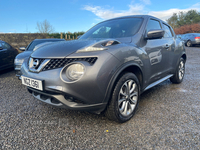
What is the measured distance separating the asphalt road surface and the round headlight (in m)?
0.76

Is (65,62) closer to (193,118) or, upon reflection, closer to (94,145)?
(94,145)

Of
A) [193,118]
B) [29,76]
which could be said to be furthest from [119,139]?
[29,76]

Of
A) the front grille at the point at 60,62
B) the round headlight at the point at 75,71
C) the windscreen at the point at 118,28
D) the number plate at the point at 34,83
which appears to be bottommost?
the number plate at the point at 34,83

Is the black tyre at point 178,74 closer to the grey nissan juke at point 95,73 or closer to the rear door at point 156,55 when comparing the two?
the rear door at point 156,55

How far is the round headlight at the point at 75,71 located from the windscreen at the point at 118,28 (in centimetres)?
121

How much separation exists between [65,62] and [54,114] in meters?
1.07

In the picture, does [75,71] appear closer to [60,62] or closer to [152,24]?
[60,62]

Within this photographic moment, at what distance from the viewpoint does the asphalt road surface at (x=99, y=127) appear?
1.72 m

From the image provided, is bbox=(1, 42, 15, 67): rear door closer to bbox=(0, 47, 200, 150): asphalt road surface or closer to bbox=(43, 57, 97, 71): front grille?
bbox=(0, 47, 200, 150): asphalt road surface

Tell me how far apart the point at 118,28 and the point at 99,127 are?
5.98ft

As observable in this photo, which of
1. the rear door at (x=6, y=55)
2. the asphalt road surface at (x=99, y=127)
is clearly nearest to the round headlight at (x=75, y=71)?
the asphalt road surface at (x=99, y=127)

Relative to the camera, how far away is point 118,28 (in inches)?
112

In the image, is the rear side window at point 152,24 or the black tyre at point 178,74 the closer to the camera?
the rear side window at point 152,24

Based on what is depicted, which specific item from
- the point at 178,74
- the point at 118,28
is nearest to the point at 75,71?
the point at 118,28
